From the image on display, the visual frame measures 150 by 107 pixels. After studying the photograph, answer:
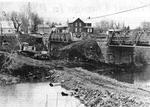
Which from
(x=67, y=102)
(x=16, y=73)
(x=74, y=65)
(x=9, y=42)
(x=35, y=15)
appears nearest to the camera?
(x=67, y=102)

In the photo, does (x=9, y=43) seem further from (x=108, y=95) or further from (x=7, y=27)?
(x=108, y=95)

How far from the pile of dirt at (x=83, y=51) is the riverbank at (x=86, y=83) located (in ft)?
9.77

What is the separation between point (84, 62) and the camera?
190 ft

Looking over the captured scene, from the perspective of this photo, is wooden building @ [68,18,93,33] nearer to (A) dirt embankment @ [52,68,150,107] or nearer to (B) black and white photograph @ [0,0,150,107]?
(B) black and white photograph @ [0,0,150,107]

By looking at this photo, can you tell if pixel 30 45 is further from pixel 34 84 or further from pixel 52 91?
pixel 52 91

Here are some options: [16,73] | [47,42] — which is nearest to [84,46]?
[47,42]

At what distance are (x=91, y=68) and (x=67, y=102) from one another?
29.3 m

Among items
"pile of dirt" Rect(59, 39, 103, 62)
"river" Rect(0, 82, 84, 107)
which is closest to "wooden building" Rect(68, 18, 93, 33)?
"pile of dirt" Rect(59, 39, 103, 62)

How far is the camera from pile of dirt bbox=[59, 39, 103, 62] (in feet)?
195

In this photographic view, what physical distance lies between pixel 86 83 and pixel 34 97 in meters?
7.71

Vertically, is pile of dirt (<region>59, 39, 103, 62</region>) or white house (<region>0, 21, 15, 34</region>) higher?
white house (<region>0, 21, 15, 34</region>)

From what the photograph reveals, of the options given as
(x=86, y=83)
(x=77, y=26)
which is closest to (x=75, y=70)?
(x=86, y=83)

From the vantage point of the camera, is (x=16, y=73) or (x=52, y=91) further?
(x=16, y=73)

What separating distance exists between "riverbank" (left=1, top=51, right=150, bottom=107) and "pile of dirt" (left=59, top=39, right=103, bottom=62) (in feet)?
9.77
